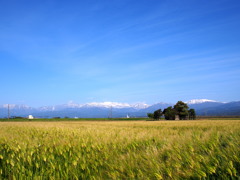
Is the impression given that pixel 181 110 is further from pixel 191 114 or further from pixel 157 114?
pixel 191 114

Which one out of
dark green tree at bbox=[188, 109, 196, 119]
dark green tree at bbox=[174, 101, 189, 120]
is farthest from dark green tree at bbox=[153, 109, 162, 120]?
dark green tree at bbox=[188, 109, 196, 119]

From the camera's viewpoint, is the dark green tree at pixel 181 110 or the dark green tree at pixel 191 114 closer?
the dark green tree at pixel 181 110

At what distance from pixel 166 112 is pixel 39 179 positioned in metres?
66.4

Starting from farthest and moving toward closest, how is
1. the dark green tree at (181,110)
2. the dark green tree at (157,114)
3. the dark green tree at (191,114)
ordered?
the dark green tree at (191,114)
the dark green tree at (157,114)
the dark green tree at (181,110)

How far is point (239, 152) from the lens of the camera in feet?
8.20

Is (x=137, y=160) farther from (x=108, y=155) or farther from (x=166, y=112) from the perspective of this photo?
(x=166, y=112)

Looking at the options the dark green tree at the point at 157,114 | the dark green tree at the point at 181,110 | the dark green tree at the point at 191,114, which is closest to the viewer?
the dark green tree at the point at 181,110

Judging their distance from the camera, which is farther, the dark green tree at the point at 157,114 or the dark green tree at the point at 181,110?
the dark green tree at the point at 157,114

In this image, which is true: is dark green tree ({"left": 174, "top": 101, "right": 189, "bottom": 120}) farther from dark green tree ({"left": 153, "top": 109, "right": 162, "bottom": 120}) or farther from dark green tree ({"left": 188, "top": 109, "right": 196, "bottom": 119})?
dark green tree ({"left": 153, "top": 109, "right": 162, "bottom": 120})

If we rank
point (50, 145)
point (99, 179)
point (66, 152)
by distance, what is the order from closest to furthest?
1. point (99, 179)
2. point (66, 152)
3. point (50, 145)

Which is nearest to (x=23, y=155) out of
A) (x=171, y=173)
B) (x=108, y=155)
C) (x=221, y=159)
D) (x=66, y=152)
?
(x=66, y=152)

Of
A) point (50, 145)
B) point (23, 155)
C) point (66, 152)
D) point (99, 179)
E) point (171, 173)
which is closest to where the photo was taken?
point (171, 173)

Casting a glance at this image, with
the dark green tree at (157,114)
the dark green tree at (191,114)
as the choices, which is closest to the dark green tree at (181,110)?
the dark green tree at (191,114)

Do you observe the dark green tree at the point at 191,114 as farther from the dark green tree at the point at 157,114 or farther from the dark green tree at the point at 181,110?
the dark green tree at the point at 157,114
